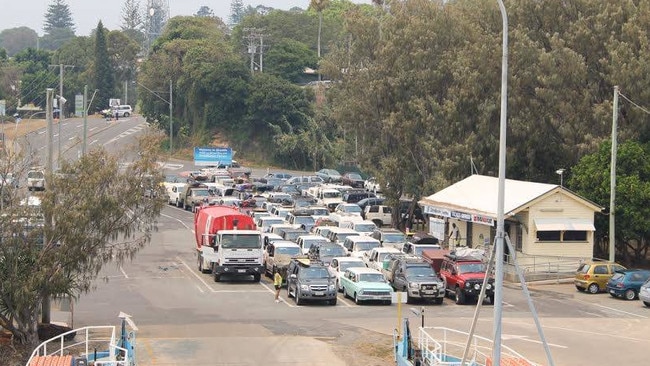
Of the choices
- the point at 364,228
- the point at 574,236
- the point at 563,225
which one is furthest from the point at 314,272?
the point at 364,228

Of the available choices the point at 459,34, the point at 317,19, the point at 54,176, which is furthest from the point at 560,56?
the point at 317,19

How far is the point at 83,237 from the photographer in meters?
29.4

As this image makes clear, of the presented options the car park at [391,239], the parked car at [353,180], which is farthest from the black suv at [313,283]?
the parked car at [353,180]

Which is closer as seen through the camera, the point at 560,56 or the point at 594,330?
the point at 594,330

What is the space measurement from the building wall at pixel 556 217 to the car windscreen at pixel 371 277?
11.3 meters

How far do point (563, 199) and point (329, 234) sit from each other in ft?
36.1

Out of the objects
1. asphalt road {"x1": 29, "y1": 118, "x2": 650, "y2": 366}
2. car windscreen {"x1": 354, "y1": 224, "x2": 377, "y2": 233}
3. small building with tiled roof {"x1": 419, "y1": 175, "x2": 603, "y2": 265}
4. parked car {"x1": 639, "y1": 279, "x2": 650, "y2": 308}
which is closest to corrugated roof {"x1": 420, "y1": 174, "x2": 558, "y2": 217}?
small building with tiled roof {"x1": 419, "y1": 175, "x2": 603, "y2": 265}

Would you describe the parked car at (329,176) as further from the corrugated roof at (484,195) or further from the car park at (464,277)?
the car park at (464,277)

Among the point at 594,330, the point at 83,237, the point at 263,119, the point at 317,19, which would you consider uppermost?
the point at 317,19

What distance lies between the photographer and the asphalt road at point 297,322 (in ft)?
98.8

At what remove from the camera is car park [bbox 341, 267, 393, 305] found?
38.9m

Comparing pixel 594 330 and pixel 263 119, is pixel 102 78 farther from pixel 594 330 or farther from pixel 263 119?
pixel 594 330

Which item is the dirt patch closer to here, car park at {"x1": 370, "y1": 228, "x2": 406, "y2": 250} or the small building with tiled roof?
car park at {"x1": 370, "y1": 228, "x2": 406, "y2": 250}

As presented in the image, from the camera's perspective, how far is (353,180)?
9206 cm
